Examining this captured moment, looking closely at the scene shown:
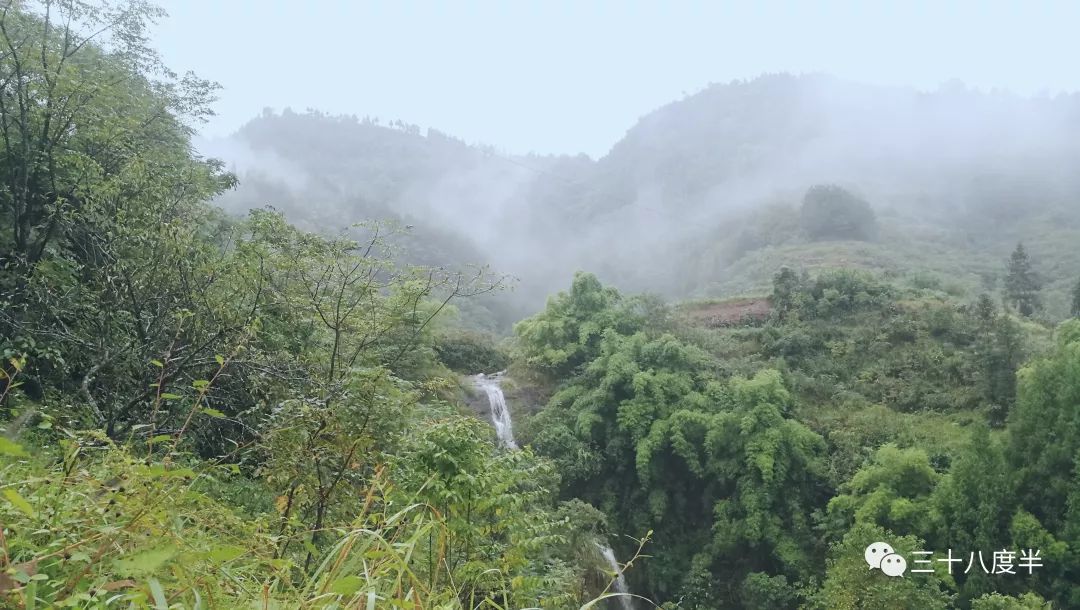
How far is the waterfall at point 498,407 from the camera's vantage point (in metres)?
13.6

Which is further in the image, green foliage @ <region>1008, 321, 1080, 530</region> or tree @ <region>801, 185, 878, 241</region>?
tree @ <region>801, 185, 878, 241</region>

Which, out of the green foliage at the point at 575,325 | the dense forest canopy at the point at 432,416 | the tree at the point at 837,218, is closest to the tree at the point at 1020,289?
the dense forest canopy at the point at 432,416

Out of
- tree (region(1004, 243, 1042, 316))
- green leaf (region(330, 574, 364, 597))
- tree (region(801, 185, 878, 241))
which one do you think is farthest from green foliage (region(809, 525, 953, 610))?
tree (region(801, 185, 878, 241))

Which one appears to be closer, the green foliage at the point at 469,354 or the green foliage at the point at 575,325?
the green foliage at the point at 575,325

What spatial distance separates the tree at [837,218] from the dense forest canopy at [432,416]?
9.26 meters

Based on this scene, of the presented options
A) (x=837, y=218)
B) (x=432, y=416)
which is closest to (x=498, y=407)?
(x=432, y=416)

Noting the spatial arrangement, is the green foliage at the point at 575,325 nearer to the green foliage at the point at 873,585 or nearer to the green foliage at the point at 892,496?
the green foliage at the point at 892,496

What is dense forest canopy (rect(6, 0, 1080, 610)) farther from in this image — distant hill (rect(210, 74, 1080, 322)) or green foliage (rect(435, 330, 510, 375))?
distant hill (rect(210, 74, 1080, 322))

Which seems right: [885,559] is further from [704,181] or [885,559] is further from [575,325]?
[704,181]

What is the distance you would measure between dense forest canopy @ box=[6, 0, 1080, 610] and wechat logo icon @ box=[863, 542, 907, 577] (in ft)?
0.24

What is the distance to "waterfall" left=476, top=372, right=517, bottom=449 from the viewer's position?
13.6 m

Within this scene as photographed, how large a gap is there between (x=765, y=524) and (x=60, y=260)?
10160 mm

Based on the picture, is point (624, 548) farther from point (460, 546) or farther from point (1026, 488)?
point (460, 546)

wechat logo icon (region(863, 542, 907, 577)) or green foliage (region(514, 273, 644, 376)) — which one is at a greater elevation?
green foliage (region(514, 273, 644, 376))
